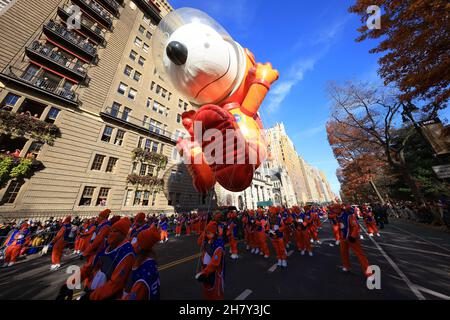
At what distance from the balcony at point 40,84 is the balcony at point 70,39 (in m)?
4.24

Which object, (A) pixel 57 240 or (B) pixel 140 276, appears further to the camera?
(A) pixel 57 240

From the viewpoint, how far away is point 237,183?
3061mm

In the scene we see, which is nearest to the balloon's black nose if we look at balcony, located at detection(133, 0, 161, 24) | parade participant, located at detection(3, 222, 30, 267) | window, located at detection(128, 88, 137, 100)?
parade participant, located at detection(3, 222, 30, 267)

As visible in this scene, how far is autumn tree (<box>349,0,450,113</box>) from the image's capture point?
4.60 meters

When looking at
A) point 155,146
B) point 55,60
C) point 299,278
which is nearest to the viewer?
point 299,278

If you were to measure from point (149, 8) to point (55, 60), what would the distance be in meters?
16.1

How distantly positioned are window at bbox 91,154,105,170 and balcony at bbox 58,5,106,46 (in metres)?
12.8

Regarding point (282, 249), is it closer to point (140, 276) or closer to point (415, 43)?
point (140, 276)

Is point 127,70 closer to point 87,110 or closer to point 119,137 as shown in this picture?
point 87,110

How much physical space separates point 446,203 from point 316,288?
14.5 m

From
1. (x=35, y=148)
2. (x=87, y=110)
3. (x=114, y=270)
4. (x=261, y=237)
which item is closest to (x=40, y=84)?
(x=87, y=110)

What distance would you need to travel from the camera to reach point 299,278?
4754mm

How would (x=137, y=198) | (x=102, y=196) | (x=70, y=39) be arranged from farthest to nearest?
(x=137, y=198)
(x=70, y=39)
(x=102, y=196)

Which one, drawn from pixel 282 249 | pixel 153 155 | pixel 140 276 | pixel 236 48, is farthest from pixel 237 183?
pixel 153 155
